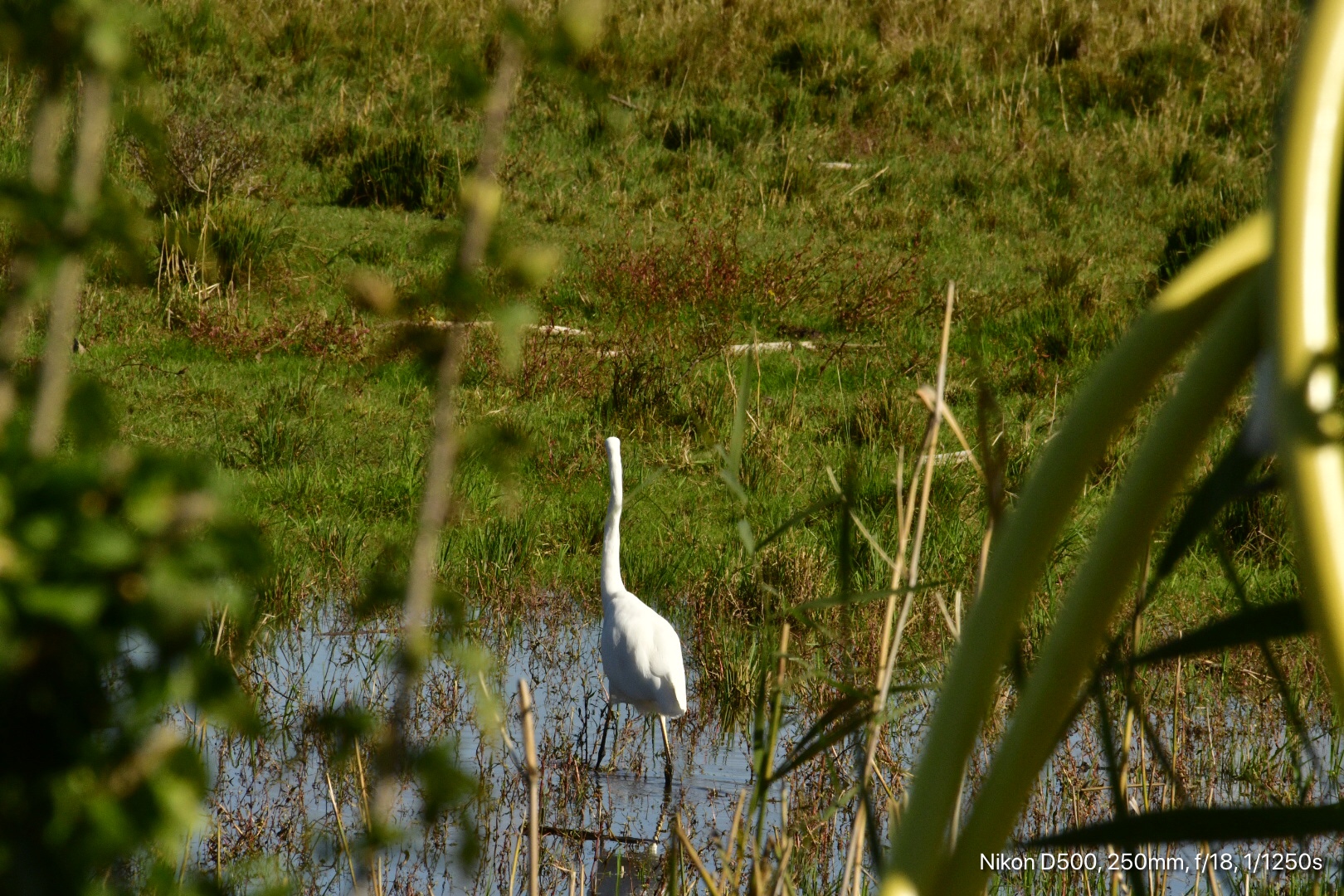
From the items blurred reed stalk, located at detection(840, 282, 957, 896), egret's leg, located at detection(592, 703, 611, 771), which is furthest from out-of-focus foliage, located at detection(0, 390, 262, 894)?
egret's leg, located at detection(592, 703, 611, 771)

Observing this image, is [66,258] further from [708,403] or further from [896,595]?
[708,403]

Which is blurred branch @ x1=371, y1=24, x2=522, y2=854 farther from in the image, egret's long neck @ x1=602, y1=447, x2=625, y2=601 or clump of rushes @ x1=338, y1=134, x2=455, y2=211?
clump of rushes @ x1=338, y1=134, x2=455, y2=211

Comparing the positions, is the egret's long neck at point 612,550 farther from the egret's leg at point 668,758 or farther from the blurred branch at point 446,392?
→ the blurred branch at point 446,392

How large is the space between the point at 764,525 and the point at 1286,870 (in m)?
2.82

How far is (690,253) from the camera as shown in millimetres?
7445

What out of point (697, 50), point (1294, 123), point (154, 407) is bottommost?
point (1294, 123)

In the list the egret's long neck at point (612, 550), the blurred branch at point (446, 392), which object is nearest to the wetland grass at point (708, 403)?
the blurred branch at point (446, 392)

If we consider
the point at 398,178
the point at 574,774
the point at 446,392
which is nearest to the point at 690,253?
the point at 398,178

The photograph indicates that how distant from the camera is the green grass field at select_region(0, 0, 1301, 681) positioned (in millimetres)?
5102

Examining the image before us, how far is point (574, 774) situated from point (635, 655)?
0.37 meters

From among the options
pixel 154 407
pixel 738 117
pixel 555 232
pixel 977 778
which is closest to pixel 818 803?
pixel 977 778

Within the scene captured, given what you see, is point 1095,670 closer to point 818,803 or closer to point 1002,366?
point 818,803

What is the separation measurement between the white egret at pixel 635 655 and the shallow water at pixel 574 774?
160 mm

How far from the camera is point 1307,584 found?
0.33m
